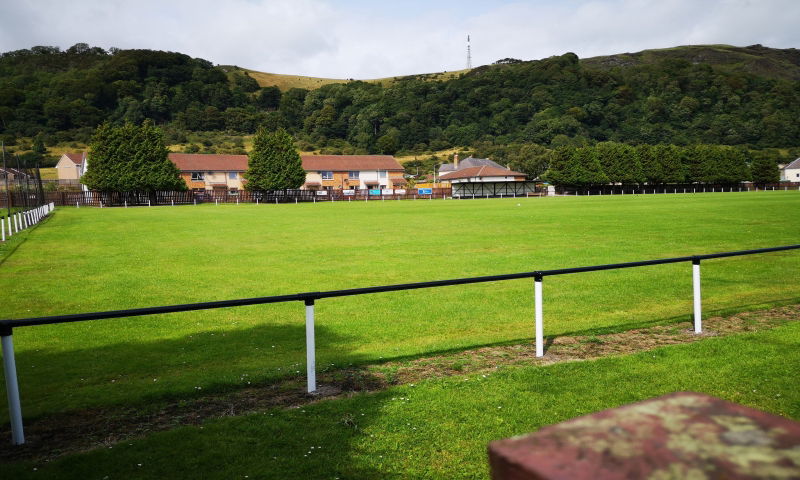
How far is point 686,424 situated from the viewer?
134 cm

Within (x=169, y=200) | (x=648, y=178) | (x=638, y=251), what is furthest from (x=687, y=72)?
(x=638, y=251)

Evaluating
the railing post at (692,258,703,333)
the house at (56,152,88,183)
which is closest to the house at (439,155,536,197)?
the house at (56,152,88,183)

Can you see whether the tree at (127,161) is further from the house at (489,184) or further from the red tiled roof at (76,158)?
the house at (489,184)

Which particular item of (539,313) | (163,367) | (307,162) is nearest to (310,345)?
(163,367)

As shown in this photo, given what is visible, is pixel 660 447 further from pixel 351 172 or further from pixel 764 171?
pixel 764 171

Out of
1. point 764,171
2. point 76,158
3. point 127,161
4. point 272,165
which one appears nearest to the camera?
point 127,161

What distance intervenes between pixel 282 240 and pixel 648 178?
107 m

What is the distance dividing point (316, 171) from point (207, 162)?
21732 mm

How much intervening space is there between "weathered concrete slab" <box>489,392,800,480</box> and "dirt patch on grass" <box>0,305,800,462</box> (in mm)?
5530

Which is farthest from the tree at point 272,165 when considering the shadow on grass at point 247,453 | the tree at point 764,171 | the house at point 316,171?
the tree at point 764,171

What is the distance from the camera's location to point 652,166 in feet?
383

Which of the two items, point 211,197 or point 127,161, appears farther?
point 211,197

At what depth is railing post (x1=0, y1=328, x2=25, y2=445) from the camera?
18.4ft

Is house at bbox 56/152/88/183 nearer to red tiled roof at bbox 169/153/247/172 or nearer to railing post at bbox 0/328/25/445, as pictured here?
red tiled roof at bbox 169/153/247/172
